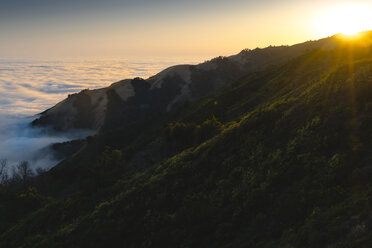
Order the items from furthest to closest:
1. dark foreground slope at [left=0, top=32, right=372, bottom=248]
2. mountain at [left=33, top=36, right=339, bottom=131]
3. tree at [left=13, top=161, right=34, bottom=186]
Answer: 1. mountain at [left=33, top=36, right=339, bottom=131]
2. tree at [left=13, top=161, right=34, bottom=186]
3. dark foreground slope at [left=0, top=32, right=372, bottom=248]

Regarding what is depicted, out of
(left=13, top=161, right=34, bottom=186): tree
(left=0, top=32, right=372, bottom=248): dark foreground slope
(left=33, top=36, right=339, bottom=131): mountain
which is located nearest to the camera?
(left=0, top=32, right=372, bottom=248): dark foreground slope

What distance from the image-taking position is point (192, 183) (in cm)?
1812

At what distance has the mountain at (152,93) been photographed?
392 ft

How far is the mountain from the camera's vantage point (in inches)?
4700

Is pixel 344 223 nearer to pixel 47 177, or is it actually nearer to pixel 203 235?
pixel 203 235

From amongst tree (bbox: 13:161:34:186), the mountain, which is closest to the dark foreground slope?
tree (bbox: 13:161:34:186)

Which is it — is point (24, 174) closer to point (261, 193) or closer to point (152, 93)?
point (261, 193)

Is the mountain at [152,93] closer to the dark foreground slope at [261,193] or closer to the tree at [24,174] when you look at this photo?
the tree at [24,174]

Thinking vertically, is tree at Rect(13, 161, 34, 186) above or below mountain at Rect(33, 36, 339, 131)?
below

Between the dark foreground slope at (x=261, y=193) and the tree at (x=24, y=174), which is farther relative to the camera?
the tree at (x=24, y=174)

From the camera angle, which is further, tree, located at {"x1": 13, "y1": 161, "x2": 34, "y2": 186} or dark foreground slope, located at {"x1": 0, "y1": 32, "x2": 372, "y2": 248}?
tree, located at {"x1": 13, "y1": 161, "x2": 34, "y2": 186}

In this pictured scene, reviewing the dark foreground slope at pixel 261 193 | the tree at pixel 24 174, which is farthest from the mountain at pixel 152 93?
the dark foreground slope at pixel 261 193

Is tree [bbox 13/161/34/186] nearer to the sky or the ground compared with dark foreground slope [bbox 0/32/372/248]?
nearer to the ground

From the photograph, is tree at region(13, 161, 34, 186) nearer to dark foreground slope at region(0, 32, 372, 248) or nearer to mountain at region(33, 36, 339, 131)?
dark foreground slope at region(0, 32, 372, 248)
